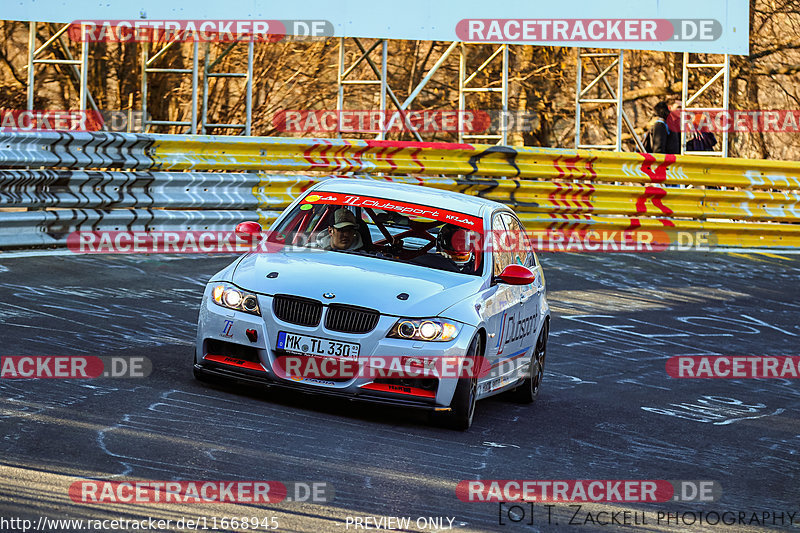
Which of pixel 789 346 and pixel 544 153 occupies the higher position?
pixel 544 153

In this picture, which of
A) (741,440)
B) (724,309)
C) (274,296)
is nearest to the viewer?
(274,296)

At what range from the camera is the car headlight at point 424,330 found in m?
8.06

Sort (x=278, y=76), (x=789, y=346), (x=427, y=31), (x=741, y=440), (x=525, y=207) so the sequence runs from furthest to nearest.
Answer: (x=278, y=76), (x=427, y=31), (x=525, y=207), (x=789, y=346), (x=741, y=440)

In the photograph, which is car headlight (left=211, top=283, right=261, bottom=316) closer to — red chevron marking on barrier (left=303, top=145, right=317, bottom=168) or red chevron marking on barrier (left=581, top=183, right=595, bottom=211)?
red chevron marking on barrier (left=303, top=145, right=317, bottom=168)

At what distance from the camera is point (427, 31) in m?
20.5

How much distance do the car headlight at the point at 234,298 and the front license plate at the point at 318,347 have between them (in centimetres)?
30

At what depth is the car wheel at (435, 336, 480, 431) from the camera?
8.14 meters

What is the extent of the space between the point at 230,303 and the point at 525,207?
1041 centimetres

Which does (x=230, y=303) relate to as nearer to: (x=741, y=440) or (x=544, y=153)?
(x=741, y=440)

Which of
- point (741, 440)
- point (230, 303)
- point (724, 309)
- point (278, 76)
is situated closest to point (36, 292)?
point (230, 303)

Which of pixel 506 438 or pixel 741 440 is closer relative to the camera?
pixel 506 438

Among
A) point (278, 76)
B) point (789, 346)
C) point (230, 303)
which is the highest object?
point (278, 76)

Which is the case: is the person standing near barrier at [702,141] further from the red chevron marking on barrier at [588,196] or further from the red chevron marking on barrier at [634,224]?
the red chevron marking on barrier at [588,196]

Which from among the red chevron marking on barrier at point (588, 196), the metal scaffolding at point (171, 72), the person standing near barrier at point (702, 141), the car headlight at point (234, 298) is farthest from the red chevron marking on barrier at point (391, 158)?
the car headlight at point (234, 298)
